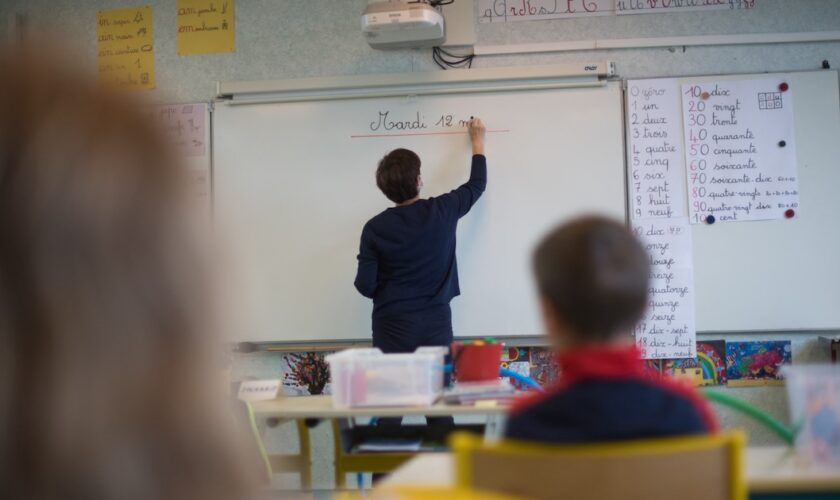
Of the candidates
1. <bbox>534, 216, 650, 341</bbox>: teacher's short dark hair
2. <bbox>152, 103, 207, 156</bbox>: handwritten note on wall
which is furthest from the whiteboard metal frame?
<bbox>534, 216, 650, 341</bbox>: teacher's short dark hair

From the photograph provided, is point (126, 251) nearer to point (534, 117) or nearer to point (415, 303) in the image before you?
point (415, 303)

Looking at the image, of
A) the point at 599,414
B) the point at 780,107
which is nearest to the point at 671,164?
the point at 780,107

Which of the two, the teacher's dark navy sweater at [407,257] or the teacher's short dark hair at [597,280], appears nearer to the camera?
the teacher's short dark hair at [597,280]

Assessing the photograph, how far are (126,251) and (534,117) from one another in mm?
3610

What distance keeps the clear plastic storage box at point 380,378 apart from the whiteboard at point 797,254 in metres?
1.93

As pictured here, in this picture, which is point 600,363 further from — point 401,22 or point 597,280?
point 401,22

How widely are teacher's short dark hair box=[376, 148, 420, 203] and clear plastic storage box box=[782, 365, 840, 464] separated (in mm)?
2027

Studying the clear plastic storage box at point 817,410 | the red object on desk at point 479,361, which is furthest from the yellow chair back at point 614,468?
the red object on desk at point 479,361

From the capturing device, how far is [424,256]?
3.39 m

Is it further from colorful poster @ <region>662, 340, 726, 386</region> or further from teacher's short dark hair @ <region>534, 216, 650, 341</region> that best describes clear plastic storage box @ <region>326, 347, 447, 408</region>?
colorful poster @ <region>662, 340, 726, 386</region>

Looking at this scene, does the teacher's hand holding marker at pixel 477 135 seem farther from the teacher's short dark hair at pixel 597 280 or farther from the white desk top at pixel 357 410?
the teacher's short dark hair at pixel 597 280

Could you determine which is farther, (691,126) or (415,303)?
(691,126)

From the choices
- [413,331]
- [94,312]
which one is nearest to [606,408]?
[94,312]

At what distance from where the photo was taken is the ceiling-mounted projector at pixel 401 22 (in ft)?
11.7
